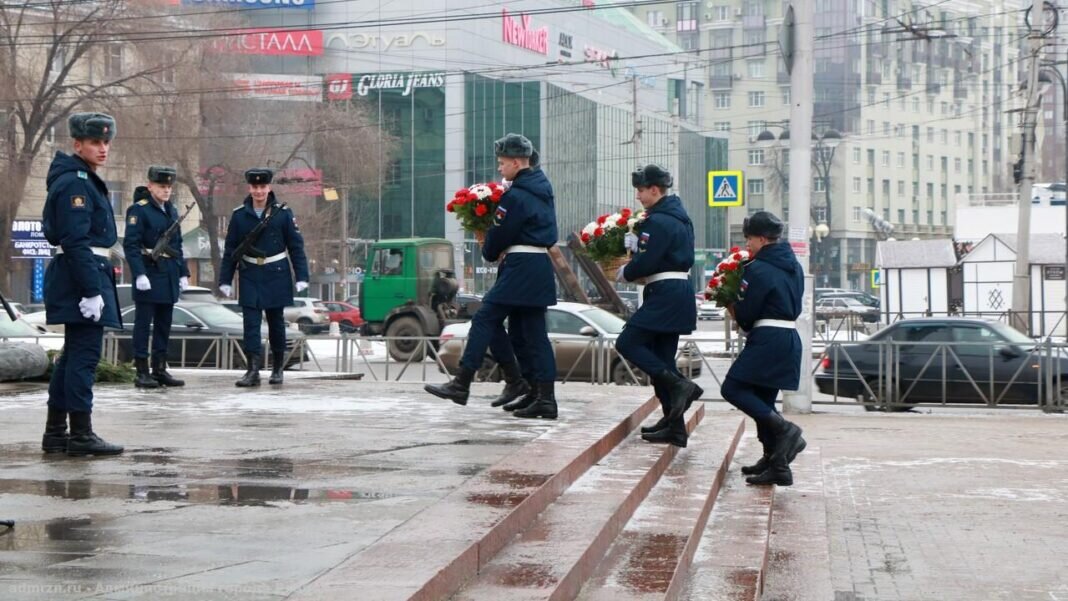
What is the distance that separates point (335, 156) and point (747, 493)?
51757 millimetres

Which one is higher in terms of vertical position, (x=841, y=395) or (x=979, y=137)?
(x=979, y=137)

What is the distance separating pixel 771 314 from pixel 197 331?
1747cm

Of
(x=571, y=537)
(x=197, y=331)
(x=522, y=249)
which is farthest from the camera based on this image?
(x=197, y=331)

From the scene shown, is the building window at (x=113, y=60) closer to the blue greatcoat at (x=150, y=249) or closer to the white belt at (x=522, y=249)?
the blue greatcoat at (x=150, y=249)

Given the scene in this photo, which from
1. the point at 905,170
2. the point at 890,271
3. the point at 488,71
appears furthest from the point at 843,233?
the point at 890,271

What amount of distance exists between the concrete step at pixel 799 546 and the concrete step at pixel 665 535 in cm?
39

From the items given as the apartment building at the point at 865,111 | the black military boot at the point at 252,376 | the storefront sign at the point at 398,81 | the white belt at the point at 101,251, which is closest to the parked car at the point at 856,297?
the storefront sign at the point at 398,81

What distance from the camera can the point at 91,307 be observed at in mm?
7496

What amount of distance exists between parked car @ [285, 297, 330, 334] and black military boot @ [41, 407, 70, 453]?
118 feet

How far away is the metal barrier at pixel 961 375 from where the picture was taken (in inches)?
755

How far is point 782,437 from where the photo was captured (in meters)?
9.15

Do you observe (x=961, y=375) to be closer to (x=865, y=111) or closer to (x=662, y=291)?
(x=662, y=291)

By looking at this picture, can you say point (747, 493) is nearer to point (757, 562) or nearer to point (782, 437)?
point (782, 437)

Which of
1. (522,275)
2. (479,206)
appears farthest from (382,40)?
(522,275)
